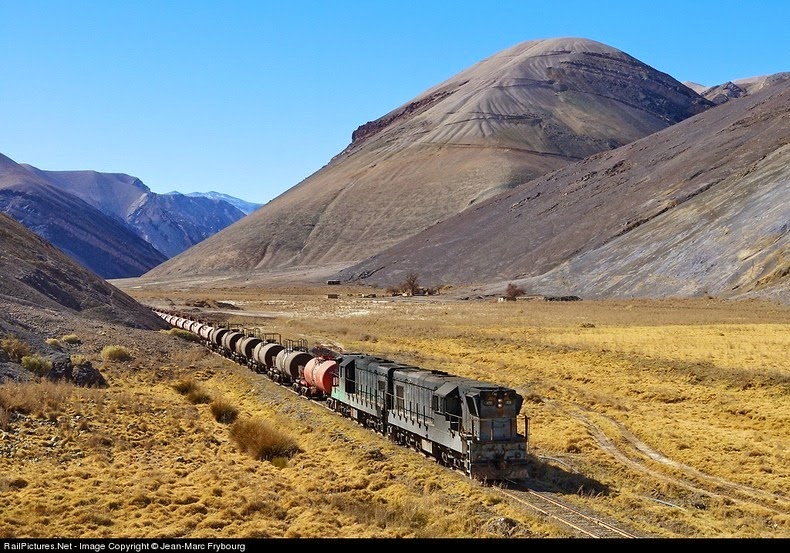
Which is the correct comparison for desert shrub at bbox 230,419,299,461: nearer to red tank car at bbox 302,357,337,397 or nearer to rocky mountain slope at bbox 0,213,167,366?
red tank car at bbox 302,357,337,397

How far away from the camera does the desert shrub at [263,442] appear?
25.7 meters

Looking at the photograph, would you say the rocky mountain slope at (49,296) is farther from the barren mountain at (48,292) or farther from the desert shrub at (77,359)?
the desert shrub at (77,359)

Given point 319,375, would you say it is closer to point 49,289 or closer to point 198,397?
point 198,397

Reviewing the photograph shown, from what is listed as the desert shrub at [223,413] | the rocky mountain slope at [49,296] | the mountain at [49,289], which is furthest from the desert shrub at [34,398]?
the mountain at [49,289]

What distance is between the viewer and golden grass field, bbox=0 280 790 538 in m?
18.7

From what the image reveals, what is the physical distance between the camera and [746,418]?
108 feet

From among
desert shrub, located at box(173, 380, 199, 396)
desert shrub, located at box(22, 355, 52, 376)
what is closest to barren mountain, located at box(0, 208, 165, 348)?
desert shrub, located at box(22, 355, 52, 376)

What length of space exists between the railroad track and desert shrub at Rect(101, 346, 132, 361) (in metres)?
30.9

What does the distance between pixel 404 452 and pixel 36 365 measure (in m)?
20.0

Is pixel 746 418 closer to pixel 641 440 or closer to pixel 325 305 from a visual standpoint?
pixel 641 440

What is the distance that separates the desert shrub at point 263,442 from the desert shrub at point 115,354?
21.5 meters

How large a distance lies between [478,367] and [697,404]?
1577 cm

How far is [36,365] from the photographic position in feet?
121
